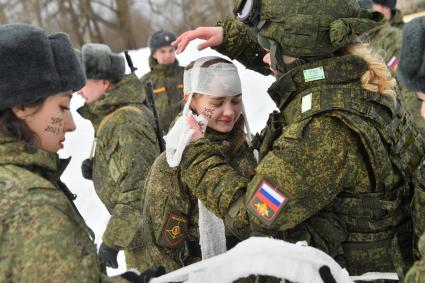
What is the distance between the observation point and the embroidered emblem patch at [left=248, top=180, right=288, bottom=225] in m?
1.85

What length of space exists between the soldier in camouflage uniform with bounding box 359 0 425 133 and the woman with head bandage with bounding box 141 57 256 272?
298 centimetres

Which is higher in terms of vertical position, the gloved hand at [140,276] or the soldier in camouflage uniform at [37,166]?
the soldier in camouflage uniform at [37,166]

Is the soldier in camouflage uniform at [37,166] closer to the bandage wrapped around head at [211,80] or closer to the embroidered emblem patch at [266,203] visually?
the embroidered emblem patch at [266,203]

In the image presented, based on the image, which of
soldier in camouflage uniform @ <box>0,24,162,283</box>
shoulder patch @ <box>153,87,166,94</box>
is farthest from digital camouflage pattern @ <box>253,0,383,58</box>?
shoulder patch @ <box>153,87,166,94</box>

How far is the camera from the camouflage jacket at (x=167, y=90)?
727cm

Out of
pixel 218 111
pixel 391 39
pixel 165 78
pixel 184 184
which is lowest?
pixel 165 78

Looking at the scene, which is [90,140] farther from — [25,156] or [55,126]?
[25,156]

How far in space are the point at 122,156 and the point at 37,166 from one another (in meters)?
1.72

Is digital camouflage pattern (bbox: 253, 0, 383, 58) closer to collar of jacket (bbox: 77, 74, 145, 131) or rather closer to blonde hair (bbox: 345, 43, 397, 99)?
blonde hair (bbox: 345, 43, 397, 99)

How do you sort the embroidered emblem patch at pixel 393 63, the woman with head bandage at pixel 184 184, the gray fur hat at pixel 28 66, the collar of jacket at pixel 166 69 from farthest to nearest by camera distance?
the collar of jacket at pixel 166 69
the embroidered emblem patch at pixel 393 63
the woman with head bandage at pixel 184 184
the gray fur hat at pixel 28 66

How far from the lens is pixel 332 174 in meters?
1.84

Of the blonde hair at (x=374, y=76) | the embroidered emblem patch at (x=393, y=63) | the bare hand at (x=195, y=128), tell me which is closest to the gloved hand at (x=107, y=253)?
the bare hand at (x=195, y=128)

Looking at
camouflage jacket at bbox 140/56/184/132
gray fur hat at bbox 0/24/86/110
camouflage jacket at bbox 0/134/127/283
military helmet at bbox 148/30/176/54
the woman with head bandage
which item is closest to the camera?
camouflage jacket at bbox 0/134/127/283

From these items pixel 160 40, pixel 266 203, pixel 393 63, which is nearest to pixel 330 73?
pixel 266 203
